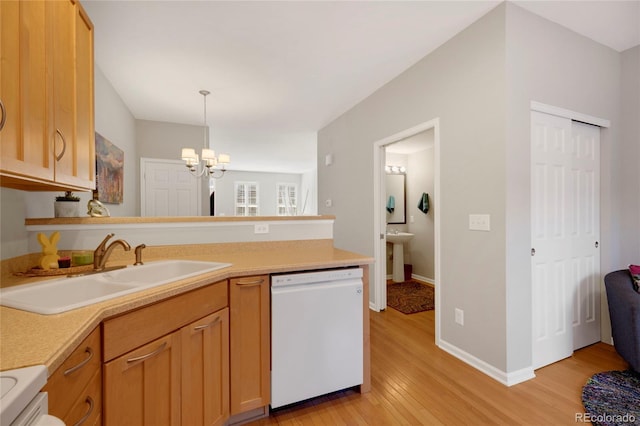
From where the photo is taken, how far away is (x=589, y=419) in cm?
158

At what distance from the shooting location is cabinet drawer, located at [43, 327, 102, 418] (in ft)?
2.26

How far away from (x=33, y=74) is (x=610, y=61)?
4.04 metres

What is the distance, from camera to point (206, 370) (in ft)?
4.46

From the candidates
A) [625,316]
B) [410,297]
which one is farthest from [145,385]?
[410,297]

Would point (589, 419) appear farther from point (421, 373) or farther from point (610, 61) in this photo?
point (610, 61)

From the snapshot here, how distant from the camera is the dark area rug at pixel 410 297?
3.40 m

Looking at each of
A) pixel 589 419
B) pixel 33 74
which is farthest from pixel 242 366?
pixel 589 419

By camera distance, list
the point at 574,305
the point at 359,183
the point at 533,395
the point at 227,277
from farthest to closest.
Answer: the point at 359,183 → the point at 574,305 → the point at 533,395 → the point at 227,277

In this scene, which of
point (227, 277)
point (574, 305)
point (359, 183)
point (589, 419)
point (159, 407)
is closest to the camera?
point (159, 407)

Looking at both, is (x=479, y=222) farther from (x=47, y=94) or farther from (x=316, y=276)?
(x=47, y=94)

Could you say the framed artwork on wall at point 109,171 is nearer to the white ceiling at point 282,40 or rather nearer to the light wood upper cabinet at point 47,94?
the white ceiling at point 282,40

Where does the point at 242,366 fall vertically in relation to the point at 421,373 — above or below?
above

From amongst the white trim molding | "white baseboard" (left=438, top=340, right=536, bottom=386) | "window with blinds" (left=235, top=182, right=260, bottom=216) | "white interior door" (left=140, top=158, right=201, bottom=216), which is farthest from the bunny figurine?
"window with blinds" (left=235, top=182, right=260, bottom=216)

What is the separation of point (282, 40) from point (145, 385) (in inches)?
99.0
